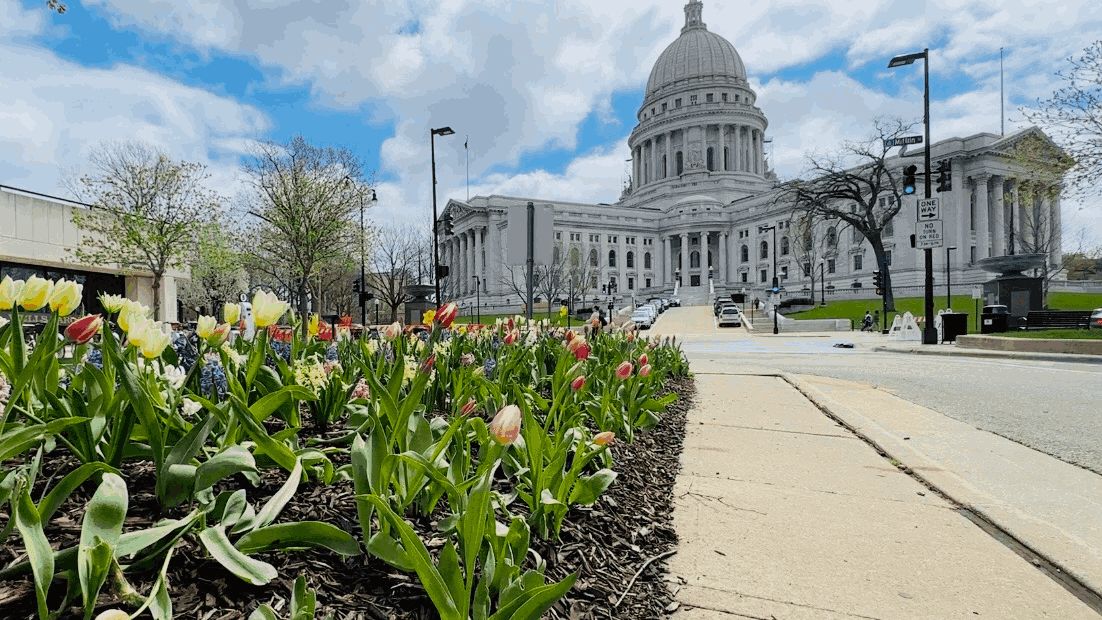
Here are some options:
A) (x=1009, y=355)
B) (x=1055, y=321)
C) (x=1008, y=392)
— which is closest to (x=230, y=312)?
(x=1008, y=392)

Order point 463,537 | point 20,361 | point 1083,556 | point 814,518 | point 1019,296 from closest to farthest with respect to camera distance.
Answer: point 463,537
point 20,361
point 1083,556
point 814,518
point 1019,296

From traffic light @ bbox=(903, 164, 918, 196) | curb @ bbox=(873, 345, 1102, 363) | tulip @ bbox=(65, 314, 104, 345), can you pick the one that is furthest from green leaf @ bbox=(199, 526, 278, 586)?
traffic light @ bbox=(903, 164, 918, 196)

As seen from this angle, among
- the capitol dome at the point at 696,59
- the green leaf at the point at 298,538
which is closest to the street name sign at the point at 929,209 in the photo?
the green leaf at the point at 298,538

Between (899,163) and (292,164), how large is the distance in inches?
2582

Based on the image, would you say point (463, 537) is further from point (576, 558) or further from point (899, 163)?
point (899, 163)

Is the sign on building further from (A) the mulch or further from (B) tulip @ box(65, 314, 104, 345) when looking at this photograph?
(B) tulip @ box(65, 314, 104, 345)

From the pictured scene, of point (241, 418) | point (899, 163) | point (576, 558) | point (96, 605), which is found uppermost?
point (899, 163)

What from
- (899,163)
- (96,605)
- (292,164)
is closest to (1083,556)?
(96,605)

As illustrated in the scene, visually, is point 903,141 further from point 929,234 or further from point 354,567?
point 354,567

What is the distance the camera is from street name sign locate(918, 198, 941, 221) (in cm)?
1869

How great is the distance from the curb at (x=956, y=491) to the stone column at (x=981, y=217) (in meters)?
82.4

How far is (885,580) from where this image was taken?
6.59 feet

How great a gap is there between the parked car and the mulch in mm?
40376

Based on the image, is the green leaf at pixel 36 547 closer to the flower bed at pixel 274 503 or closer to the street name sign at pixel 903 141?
the flower bed at pixel 274 503
